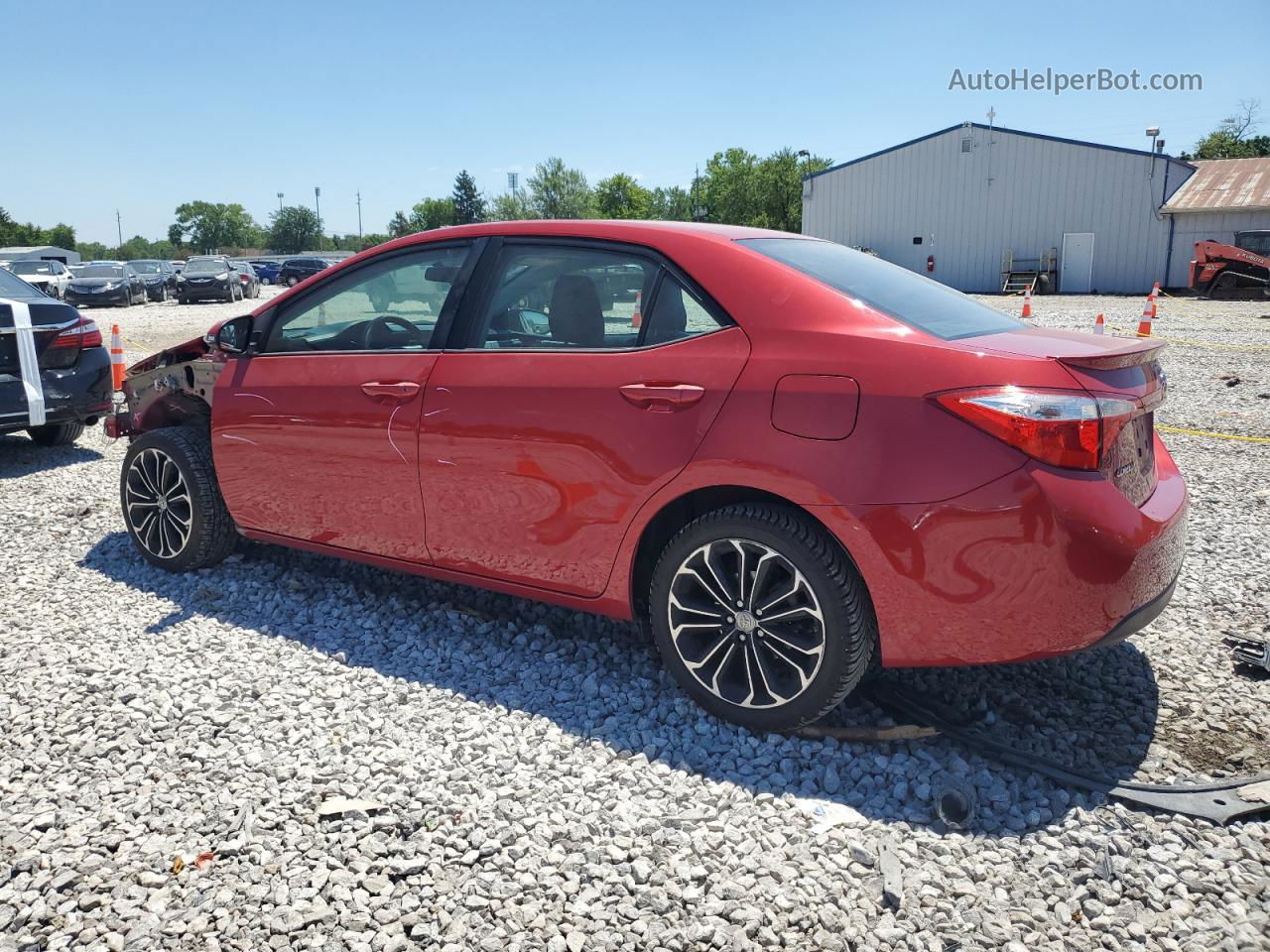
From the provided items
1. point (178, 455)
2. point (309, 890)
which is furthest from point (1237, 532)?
point (178, 455)

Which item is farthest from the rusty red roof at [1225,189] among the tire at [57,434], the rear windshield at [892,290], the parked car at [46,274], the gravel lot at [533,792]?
the rear windshield at [892,290]

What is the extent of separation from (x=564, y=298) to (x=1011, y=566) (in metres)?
1.86

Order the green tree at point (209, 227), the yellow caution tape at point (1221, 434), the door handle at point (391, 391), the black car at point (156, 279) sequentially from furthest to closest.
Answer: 1. the green tree at point (209, 227)
2. the black car at point (156, 279)
3. the yellow caution tape at point (1221, 434)
4. the door handle at point (391, 391)

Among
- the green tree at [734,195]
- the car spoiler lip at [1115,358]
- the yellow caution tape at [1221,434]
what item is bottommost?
the yellow caution tape at [1221,434]

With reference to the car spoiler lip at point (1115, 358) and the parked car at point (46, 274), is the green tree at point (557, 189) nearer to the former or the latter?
the parked car at point (46, 274)

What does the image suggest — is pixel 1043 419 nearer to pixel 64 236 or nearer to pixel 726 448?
pixel 726 448

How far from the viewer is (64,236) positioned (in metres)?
123

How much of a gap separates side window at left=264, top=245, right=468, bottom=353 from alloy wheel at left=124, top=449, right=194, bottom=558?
96 cm

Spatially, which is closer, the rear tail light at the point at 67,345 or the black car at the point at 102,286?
the rear tail light at the point at 67,345

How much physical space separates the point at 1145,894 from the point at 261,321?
406 centimetres

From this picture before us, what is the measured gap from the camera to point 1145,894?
2.49 metres

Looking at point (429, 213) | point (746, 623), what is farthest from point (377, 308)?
point (429, 213)

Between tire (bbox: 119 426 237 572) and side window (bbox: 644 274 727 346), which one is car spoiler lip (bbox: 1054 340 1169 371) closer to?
side window (bbox: 644 274 727 346)

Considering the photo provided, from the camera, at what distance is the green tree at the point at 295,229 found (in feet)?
409
